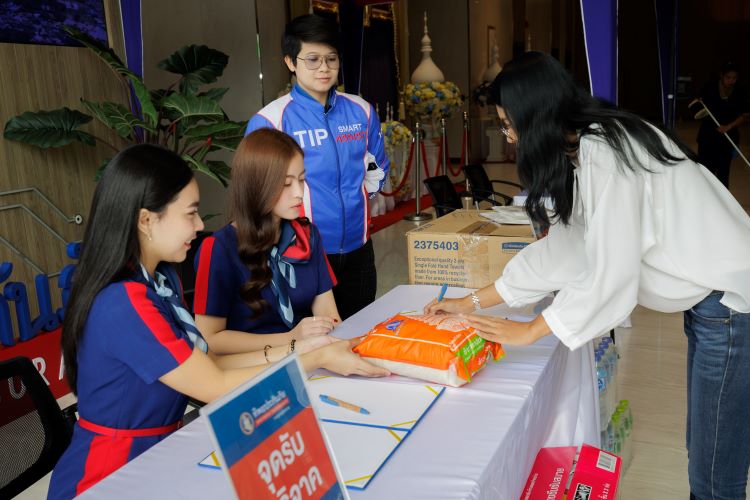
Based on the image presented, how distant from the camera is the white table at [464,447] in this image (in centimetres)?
113

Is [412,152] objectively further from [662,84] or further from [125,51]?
[125,51]

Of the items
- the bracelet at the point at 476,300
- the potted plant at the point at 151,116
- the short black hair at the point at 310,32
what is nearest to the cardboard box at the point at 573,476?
the bracelet at the point at 476,300

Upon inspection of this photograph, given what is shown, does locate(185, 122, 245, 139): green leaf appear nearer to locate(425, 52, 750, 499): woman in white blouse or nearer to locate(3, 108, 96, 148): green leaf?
locate(3, 108, 96, 148): green leaf

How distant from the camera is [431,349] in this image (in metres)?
1.51

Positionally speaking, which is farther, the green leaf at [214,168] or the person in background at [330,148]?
the green leaf at [214,168]

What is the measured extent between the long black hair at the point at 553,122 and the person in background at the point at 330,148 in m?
1.32

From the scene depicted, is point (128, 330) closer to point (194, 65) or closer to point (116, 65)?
point (116, 65)

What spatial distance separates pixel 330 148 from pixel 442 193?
2.60m

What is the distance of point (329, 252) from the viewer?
2787 mm

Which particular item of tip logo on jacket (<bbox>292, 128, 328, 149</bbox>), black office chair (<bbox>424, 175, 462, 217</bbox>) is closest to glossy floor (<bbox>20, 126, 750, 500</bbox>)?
black office chair (<bbox>424, 175, 462, 217</bbox>)

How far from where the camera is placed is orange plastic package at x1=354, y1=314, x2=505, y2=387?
4.88 feet

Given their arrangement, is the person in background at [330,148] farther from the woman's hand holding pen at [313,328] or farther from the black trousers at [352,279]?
the woman's hand holding pen at [313,328]

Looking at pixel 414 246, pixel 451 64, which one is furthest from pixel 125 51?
pixel 451 64

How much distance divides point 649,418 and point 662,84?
419 centimetres
